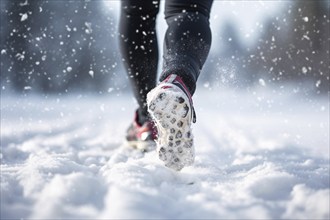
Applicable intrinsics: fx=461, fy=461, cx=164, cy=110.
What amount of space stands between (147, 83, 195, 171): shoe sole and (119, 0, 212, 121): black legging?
10 centimetres

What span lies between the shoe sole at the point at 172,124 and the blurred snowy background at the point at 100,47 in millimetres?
7199

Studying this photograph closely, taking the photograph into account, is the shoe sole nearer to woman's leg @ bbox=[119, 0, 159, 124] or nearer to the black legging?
the black legging

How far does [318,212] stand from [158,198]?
0.29 metres

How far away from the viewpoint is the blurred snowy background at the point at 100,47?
9.00 metres

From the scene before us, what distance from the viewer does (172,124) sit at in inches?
42.8

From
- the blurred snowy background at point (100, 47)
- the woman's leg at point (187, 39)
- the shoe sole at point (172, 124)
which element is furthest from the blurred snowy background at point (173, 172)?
the blurred snowy background at point (100, 47)

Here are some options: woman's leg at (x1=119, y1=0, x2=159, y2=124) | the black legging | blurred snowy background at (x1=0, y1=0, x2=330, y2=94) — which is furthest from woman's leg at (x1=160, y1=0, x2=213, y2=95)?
blurred snowy background at (x1=0, y1=0, x2=330, y2=94)

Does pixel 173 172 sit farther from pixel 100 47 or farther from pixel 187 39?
pixel 100 47

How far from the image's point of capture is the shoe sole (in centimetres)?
106

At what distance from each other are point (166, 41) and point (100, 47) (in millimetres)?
Answer: 10618

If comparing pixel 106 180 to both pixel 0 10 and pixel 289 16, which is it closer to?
pixel 0 10

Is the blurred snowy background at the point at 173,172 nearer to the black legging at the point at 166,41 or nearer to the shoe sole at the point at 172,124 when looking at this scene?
the shoe sole at the point at 172,124

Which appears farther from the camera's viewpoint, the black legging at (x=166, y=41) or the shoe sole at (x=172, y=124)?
the black legging at (x=166, y=41)

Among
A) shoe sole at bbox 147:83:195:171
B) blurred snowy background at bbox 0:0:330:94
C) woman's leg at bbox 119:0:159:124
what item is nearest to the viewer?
shoe sole at bbox 147:83:195:171
